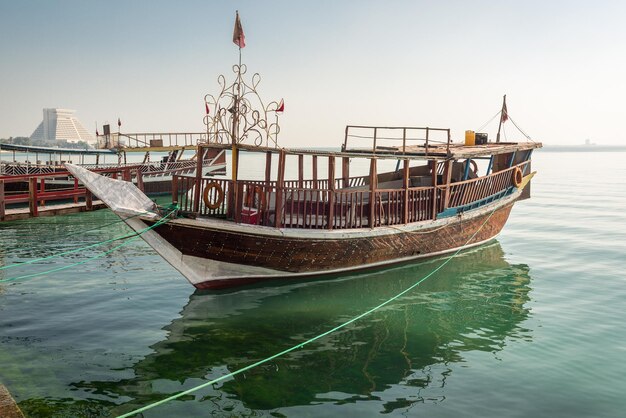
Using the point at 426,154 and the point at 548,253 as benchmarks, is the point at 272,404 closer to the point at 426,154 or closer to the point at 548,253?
the point at 426,154

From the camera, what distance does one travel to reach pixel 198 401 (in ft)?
21.2

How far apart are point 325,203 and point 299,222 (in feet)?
2.87

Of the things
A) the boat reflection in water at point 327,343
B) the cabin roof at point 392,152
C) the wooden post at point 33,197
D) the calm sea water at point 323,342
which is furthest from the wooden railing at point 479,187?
the wooden post at point 33,197

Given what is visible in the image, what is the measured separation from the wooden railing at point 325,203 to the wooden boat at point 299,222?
3 cm

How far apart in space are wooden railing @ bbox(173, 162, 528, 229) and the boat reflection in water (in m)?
1.46

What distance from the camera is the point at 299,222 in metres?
11.9

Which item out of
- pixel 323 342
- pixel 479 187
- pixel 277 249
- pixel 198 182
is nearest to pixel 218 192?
pixel 198 182

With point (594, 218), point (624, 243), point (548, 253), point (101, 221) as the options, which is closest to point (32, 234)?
point (101, 221)

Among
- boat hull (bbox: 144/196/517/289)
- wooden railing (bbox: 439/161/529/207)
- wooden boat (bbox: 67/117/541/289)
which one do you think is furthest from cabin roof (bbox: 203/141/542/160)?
boat hull (bbox: 144/196/517/289)

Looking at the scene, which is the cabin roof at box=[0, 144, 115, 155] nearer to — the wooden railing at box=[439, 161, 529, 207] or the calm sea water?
the calm sea water

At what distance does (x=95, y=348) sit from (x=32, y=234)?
11131 mm

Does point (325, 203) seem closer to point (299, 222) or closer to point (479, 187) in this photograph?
point (299, 222)

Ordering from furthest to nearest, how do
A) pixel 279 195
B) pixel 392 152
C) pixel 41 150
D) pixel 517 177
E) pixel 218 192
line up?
1. pixel 41 150
2. pixel 517 177
3. pixel 392 152
4. pixel 218 192
5. pixel 279 195

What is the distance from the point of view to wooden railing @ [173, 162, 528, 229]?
36.9 ft
